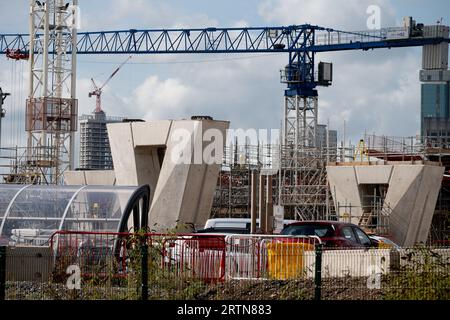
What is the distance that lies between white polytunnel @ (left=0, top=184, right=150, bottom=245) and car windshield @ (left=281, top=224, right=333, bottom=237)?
374cm

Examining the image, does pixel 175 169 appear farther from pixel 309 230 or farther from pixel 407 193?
pixel 309 230

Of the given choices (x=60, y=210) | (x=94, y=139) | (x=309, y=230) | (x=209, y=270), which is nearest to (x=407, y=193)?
(x=309, y=230)

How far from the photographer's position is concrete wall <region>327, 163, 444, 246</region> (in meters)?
46.8

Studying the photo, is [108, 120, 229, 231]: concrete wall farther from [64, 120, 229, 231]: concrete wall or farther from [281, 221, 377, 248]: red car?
[281, 221, 377, 248]: red car

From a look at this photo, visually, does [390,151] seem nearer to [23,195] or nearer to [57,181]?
[57,181]

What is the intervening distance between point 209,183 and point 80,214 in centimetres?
1904

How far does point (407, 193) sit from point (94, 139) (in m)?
123

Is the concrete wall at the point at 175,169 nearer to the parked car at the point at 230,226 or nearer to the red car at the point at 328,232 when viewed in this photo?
the parked car at the point at 230,226

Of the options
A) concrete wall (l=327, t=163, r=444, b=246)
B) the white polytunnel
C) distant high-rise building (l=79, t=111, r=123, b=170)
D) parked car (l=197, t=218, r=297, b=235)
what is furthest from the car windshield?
distant high-rise building (l=79, t=111, r=123, b=170)

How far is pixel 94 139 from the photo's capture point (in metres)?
166

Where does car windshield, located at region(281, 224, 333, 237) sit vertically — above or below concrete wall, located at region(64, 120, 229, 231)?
below

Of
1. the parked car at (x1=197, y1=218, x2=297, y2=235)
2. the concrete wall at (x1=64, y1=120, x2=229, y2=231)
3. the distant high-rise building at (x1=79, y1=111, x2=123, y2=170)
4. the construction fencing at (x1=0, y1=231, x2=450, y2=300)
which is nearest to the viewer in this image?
the construction fencing at (x1=0, y1=231, x2=450, y2=300)

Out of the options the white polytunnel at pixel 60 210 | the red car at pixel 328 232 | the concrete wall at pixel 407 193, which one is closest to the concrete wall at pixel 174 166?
the concrete wall at pixel 407 193
